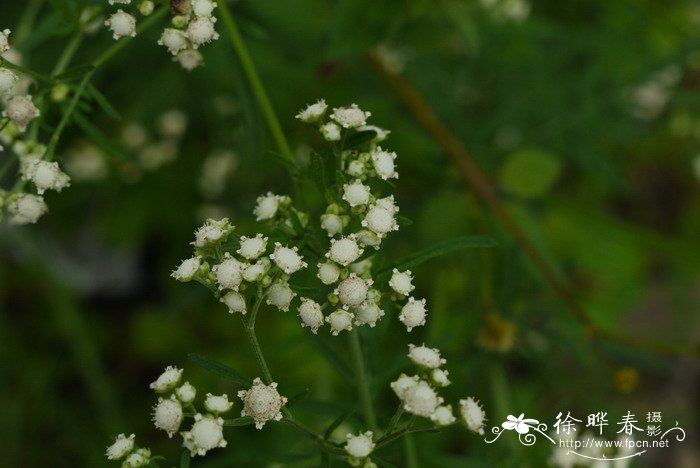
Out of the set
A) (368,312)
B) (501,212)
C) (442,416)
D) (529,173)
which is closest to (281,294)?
(368,312)

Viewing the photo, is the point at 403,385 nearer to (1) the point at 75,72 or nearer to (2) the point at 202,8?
(2) the point at 202,8

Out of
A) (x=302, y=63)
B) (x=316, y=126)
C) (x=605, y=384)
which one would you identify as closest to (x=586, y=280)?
(x=605, y=384)

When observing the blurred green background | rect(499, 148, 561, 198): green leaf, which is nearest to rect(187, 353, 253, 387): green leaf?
the blurred green background

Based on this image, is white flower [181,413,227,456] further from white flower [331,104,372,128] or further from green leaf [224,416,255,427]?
white flower [331,104,372,128]

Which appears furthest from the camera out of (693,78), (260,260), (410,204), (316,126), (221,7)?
(693,78)

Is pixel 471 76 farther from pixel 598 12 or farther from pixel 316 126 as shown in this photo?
pixel 316 126
